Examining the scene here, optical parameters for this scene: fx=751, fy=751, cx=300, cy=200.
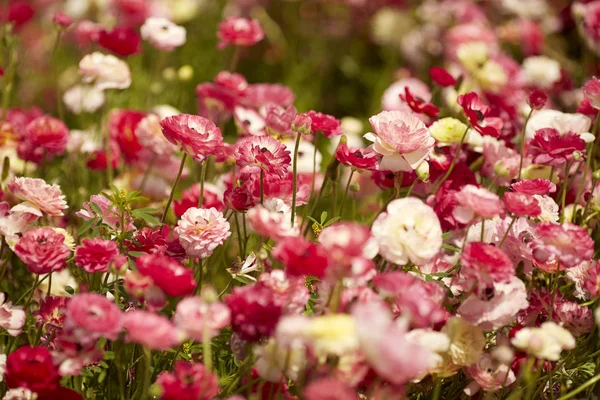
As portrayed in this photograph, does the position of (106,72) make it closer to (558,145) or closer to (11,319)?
(11,319)

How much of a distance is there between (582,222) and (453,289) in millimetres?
287

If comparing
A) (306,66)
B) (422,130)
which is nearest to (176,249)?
(422,130)

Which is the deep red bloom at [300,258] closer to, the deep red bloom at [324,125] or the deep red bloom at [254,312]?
the deep red bloom at [254,312]

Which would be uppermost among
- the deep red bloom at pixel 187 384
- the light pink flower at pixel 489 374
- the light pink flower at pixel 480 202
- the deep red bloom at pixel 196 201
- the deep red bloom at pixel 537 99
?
the deep red bloom at pixel 537 99

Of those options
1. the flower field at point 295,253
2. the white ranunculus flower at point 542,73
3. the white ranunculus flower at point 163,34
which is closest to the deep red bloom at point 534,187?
the flower field at point 295,253

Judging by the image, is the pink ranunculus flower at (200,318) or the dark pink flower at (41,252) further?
the dark pink flower at (41,252)

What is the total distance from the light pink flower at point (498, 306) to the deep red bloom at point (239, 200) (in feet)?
1.01

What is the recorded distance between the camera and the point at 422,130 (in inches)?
38.0

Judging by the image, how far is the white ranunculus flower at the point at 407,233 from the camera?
82cm

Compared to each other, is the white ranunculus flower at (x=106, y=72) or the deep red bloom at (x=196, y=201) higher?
the white ranunculus flower at (x=106, y=72)

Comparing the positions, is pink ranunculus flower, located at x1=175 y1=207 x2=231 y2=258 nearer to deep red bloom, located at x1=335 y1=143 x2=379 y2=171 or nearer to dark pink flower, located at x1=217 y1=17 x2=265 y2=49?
deep red bloom, located at x1=335 y1=143 x2=379 y2=171

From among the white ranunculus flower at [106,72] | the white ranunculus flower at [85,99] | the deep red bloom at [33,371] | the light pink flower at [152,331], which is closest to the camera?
the light pink flower at [152,331]

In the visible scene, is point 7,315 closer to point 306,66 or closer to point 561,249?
point 561,249

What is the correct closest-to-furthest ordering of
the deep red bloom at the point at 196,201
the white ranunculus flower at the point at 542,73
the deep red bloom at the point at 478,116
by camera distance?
the deep red bloom at the point at 478,116
the deep red bloom at the point at 196,201
the white ranunculus flower at the point at 542,73
